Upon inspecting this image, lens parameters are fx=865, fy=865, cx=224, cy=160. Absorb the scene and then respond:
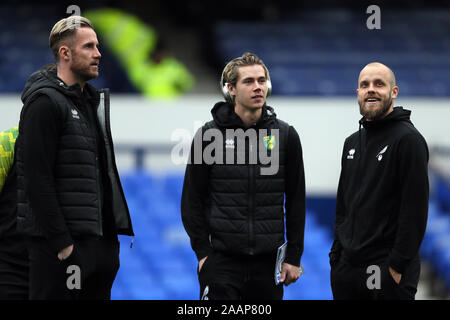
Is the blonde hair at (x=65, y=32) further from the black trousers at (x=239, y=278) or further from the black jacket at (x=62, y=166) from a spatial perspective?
the black trousers at (x=239, y=278)

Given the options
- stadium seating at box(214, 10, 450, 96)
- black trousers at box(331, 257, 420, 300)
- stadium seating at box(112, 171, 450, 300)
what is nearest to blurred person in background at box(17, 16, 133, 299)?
black trousers at box(331, 257, 420, 300)

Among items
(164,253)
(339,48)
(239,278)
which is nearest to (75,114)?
(239,278)

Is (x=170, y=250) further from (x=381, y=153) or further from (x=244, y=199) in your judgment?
(x=381, y=153)

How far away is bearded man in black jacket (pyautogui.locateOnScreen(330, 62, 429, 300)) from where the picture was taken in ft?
12.6

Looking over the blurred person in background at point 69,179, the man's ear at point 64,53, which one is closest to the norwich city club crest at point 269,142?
the blurred person in background at point 69,179

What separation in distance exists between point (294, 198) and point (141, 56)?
7345 millimetres

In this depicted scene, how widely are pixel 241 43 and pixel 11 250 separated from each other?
7723 mm

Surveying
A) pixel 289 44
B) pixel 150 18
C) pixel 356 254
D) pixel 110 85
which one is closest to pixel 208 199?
pixel 356 254

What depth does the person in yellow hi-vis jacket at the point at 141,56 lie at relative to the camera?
1038cm

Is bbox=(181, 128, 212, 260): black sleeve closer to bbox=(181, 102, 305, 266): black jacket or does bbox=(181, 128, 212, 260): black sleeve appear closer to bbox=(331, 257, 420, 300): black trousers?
bbox=(181, 102, 305, 266): black jacket

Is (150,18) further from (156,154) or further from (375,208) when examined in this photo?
(375,208)

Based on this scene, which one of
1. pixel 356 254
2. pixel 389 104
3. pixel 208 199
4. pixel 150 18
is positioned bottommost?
pixel 356 254

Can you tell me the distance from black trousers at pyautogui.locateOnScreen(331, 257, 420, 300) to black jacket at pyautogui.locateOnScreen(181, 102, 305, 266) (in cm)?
23

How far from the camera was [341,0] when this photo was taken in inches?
543
